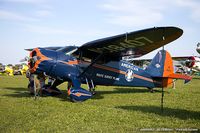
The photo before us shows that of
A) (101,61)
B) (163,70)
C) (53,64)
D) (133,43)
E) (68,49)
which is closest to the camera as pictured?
(133,43)

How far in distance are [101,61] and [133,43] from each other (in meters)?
2.38

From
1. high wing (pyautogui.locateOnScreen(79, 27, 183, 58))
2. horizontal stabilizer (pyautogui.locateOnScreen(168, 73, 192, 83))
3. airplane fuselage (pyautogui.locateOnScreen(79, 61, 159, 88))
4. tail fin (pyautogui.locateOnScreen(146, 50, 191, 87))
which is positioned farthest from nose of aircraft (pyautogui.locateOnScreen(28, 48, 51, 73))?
horizontal stabilizer (pyautogui.locateOnScreen(168, 73, 192, 83))

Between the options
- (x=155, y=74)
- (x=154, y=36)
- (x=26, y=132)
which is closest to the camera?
(x=26, y=132)

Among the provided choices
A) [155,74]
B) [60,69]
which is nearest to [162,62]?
[155,74]

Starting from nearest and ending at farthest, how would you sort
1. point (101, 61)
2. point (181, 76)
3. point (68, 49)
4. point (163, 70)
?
1. point (68, 49)
2. point (101, 61)
3. point (181, 76)
4. point (163, 70)

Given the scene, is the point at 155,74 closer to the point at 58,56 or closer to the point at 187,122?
the point at 58,56

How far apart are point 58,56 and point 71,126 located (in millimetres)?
5083

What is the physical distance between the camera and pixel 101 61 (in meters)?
11.8

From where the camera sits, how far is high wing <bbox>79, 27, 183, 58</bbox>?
8070 mm

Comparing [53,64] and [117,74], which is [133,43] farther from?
[53,64]

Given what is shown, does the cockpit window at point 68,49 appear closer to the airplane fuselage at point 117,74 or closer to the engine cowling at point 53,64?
the engine cowling at point 53,64

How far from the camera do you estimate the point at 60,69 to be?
10.5 meters

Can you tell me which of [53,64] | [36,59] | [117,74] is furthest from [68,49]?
[117,74]

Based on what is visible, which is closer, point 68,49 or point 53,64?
point 53,64
